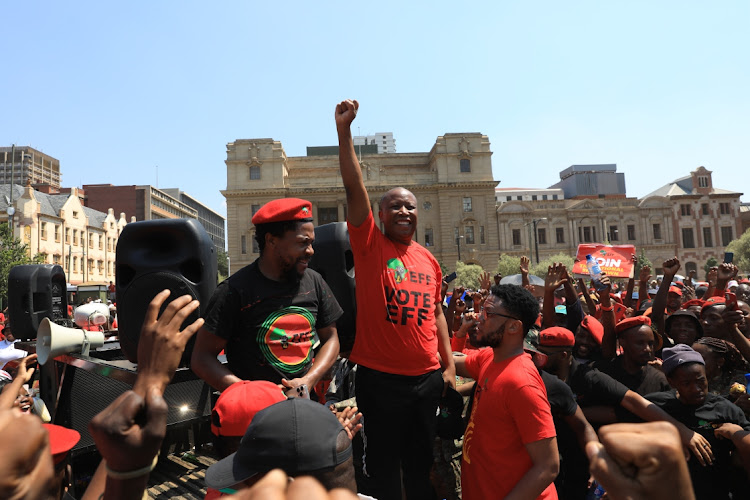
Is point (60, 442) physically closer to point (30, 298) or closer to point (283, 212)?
point (283, 212)

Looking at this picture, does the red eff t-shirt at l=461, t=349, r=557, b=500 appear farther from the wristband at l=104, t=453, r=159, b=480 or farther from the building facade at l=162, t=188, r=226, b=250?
the building facade at l=162, t=188, r=226, b=250

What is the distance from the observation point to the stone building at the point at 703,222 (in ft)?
181

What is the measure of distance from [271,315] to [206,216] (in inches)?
4662

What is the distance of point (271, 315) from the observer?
2543 millimetres

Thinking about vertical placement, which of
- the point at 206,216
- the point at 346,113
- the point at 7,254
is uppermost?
the point at 206,216

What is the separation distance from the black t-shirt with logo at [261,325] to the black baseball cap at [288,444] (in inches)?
45.7

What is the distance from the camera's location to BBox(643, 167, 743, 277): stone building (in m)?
55.0

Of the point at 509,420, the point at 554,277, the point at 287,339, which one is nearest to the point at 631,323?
the point at 554,277

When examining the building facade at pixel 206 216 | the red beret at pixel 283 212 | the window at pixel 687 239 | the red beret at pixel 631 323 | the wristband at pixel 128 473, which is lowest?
the red beret at pixel 631 323

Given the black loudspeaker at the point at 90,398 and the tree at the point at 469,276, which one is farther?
the tree at the point at 469,276

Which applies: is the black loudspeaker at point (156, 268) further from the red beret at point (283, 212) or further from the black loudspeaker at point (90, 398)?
the red beret at point (283, 212)

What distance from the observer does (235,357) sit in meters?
2.57


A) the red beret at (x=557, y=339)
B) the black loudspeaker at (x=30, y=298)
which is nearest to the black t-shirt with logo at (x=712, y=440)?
the red beret at (x=557, y=339)

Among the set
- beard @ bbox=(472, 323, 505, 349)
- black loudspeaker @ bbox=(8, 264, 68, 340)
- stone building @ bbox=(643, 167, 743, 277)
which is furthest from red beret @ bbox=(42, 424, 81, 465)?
stone building @ bbox=(643, 167, 743, 277)
